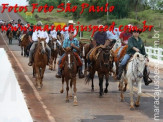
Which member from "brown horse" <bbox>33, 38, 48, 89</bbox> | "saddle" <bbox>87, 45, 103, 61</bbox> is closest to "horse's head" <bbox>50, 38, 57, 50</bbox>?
"brown horse" <bbox>33, 38, 48, 89</bbox>

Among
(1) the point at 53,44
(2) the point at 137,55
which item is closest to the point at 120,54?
(2) the point at 137,55

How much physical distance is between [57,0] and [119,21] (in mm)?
71527

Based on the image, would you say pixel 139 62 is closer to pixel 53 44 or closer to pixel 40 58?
pixel 40 58

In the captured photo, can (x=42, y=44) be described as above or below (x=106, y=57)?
above

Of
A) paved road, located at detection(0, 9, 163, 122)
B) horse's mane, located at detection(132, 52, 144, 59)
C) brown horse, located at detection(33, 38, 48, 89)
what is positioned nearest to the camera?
paved road, located at detection(0, 9, 163, 122)

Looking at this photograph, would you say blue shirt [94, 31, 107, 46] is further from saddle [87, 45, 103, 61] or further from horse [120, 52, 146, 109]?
horse [120, 52, 146, 109]

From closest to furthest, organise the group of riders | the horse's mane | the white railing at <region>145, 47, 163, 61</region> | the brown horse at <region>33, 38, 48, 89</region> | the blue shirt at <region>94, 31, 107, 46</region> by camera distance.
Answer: the horse's mane
the group of riders
the blue shirt at <region>94, 31, 107, 46</region>
the brown horse at <region>33, 38, 48, 89</region>
the white railing at <region>145, 47, 163, 61</region>

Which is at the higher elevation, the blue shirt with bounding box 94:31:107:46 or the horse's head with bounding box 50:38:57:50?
the blue shirt with bounding box 94:31:107:46

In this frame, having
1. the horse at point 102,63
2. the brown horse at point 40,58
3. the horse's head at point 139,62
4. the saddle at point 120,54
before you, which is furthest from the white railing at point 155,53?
the horse's head at point 139,62

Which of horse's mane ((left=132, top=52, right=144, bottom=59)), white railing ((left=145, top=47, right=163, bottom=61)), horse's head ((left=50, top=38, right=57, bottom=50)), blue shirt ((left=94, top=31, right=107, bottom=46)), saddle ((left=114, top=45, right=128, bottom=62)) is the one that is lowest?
white railing ((left=145, top=47, right=163, bottom=61))

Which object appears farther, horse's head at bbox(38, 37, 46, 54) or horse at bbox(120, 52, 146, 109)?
horse's head at bbox(38, 37, 46, 54)

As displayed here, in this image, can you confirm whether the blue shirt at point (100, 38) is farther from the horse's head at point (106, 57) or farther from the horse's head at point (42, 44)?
the horse's head at point (42, 44)

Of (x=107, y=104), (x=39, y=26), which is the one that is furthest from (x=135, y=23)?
(x=107, y=104)

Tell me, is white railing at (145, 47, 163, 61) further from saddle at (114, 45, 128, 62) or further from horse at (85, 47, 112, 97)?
horse at (85, 47, 112, 97)
